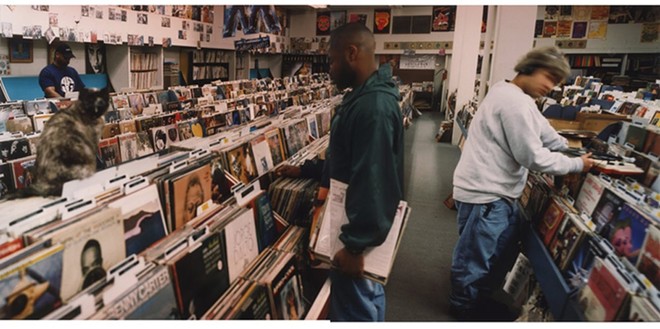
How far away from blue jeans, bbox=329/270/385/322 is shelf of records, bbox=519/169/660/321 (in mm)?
721

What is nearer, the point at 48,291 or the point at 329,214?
the point at 48,291

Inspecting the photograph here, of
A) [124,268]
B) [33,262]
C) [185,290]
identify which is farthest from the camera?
[185,290]

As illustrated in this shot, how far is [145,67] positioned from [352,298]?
8.16 m

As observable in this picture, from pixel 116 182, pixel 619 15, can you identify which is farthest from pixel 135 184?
pixel 619 15

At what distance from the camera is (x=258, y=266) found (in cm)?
168

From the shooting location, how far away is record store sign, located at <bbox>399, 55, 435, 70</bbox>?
1419cm

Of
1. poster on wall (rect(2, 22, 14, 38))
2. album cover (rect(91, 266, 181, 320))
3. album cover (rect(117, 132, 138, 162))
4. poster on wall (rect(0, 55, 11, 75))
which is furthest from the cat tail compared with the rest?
poster on wall (rect(0, 55, 11, 75))

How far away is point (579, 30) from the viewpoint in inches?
500

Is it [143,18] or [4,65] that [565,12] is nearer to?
[143,18]

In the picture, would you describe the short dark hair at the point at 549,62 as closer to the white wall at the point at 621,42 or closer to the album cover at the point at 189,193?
the album cover at the point at 189,193

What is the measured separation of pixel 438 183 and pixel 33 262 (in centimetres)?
478

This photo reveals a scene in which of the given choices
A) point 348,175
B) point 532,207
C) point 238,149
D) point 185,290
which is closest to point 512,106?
point 532,207

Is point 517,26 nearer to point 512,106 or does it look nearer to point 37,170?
point 512,106

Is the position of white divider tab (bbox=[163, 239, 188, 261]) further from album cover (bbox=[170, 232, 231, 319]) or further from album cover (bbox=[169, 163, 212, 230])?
album cover (bbox=[169, 163, 212, 230])
